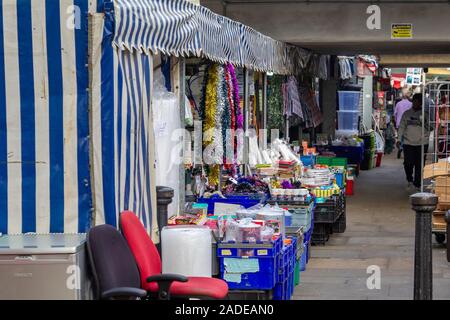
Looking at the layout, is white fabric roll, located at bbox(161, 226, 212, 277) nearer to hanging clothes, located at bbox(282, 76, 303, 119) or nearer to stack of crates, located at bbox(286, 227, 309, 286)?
stack of crates, located at bbox(286, 227, 309, 286)

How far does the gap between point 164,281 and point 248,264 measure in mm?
1664

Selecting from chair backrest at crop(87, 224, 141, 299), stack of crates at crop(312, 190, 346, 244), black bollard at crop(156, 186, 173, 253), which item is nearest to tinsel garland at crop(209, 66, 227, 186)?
stack of crates at crop(312, 190, 346, 244)

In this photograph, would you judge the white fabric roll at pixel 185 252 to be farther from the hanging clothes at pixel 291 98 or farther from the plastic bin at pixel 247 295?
the hanging clothes at pixel 291 98

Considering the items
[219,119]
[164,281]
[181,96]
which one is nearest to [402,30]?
[219,119]

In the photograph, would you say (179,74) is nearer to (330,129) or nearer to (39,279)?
(39,279)

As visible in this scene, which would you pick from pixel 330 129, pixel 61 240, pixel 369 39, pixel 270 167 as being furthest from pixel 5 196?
pixel 330 129

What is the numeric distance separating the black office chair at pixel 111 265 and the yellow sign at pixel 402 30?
1023cm

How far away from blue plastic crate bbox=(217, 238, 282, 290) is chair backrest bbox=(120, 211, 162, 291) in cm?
120

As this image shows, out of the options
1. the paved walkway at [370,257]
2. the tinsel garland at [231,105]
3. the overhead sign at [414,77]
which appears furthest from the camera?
the overhead sign at [414,77]

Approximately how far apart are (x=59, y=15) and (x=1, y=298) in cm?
213

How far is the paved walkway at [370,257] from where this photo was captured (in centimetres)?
944

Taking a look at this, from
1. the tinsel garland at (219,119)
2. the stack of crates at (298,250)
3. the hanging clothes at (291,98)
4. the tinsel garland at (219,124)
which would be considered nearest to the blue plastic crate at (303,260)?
the stack of crates at (298,250)

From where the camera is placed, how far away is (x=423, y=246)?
7555 mm

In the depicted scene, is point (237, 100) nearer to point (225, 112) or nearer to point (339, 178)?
point (225, 112)
